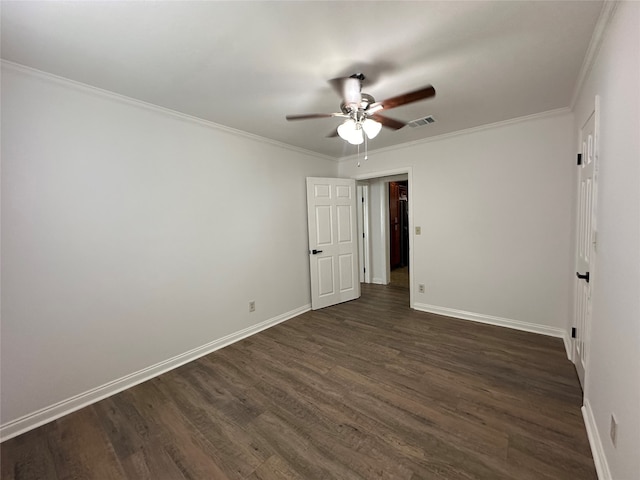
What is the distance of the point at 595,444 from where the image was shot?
146 centimetres

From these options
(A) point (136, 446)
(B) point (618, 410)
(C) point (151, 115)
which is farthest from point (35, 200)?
(B) point (618, 410)

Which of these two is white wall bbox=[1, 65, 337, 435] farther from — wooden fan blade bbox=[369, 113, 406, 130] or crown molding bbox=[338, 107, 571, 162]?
crown molding bbox=[338, 107, 571, 162]

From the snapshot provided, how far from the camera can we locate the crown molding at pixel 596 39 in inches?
51.3

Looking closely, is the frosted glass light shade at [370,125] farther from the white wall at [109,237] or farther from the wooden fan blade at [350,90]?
the white wall at [109,237]

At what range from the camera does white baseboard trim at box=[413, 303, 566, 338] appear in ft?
9.45

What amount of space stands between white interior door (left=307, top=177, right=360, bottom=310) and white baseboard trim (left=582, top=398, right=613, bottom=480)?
2.92 metres

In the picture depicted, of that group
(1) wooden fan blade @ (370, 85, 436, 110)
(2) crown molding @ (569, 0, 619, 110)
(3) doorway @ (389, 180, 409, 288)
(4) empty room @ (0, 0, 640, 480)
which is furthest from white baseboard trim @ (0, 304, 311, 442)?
(3) doorway @ (389, 180, 409, 288)

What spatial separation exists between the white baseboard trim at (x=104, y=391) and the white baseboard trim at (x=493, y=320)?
8.21 ft

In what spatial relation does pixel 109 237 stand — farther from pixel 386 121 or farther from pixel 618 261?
pixel 618 261

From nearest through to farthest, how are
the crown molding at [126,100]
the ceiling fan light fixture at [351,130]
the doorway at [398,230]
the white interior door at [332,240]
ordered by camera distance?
the crown molding at [126,100], the ceiling fan light fixture at [351,130], the white interior door at [332,240], the doorway at [398,230]

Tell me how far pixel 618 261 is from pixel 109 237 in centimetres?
330

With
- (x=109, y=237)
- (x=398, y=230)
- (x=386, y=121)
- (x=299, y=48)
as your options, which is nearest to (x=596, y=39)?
(x=386, y=121)

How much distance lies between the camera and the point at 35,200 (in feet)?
5.98

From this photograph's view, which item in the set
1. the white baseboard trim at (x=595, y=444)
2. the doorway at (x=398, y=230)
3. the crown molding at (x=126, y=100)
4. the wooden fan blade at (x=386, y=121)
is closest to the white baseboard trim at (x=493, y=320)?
the white baseboard trim at (x=595, y=444)
